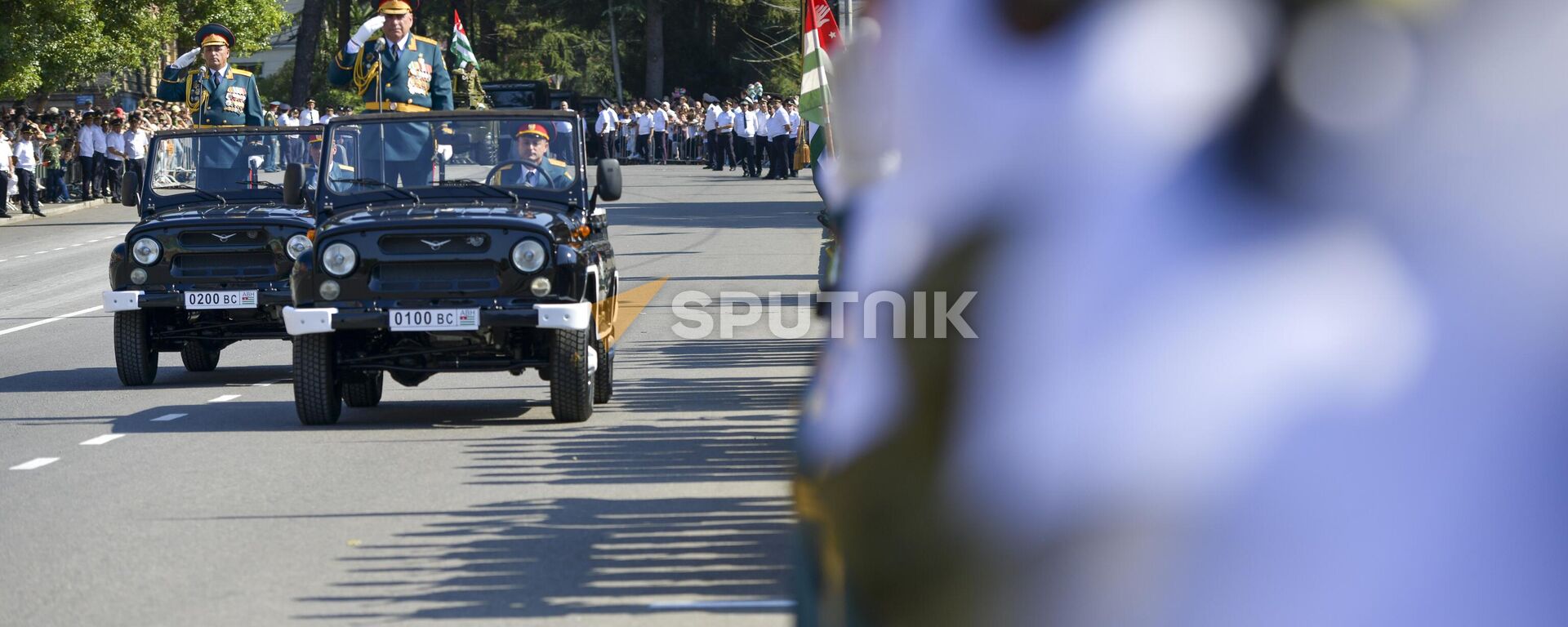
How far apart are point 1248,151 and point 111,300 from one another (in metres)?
12.6

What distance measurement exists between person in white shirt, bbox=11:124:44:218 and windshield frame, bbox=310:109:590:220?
85.4ft

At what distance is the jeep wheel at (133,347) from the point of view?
42.5 feet

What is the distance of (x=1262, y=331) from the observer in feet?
4.48

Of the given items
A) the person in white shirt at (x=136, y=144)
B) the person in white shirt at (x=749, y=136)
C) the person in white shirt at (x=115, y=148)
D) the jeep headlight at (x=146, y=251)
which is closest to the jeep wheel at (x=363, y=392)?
the jeep headlight at (x=146, y=251)

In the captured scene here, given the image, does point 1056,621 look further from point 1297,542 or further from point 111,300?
point 111,300

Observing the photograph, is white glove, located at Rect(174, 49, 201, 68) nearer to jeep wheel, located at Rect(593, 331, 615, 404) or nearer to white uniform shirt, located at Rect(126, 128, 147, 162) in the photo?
jeep wheel, located at Rect(593, 331, 615, 404)

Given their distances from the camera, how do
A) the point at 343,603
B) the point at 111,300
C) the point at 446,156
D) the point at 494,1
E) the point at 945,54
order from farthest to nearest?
the point at 494,1 < the point at 111,300 < the point at 446,156 < the point at 343,603 < the point at 945,54

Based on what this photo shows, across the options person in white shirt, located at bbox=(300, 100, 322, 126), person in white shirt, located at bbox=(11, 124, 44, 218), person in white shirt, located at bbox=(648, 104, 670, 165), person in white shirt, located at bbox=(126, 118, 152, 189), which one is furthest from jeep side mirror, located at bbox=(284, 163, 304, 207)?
person in white shirt, located at bbox=(648, 104, 670, 165)

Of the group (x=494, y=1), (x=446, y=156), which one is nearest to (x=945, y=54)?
(x=446, y=156)

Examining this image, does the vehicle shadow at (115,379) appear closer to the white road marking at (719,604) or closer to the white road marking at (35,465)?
the white road marking at (35,465)

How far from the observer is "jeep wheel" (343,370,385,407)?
1155 centimetres

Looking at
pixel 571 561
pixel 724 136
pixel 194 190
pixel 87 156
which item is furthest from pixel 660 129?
pixel 571 561

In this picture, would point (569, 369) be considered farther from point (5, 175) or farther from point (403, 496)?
point (5, 175)

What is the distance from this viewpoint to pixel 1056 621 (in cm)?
138
